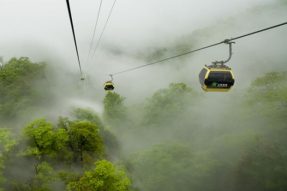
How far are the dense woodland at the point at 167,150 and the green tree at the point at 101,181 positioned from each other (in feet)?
0.31

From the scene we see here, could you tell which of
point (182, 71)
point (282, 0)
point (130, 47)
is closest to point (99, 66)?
point (130, 47)

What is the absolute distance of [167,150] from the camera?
3603 centimetres

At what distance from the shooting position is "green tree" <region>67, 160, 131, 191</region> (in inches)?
1017

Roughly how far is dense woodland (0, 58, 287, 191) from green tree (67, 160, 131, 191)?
0.31ft

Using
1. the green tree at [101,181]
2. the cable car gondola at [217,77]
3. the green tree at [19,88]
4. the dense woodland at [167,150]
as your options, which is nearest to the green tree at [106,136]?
the dense woodland at [167,150]

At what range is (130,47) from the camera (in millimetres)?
188125

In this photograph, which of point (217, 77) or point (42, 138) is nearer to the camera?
point (217, 77)

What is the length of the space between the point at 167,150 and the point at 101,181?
491 inches

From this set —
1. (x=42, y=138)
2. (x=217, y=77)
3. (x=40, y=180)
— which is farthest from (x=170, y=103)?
(x=217, y=77)

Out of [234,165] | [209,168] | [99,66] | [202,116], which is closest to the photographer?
[209,168]

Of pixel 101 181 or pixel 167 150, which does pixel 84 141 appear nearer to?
pixel 167 150

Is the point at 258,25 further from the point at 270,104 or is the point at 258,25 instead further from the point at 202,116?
the point at 270,104

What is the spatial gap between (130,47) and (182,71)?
84.2m

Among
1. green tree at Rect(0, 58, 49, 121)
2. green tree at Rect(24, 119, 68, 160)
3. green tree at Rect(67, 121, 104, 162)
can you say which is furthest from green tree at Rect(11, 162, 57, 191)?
green tree at Rect(0, 58, 49, 121)
